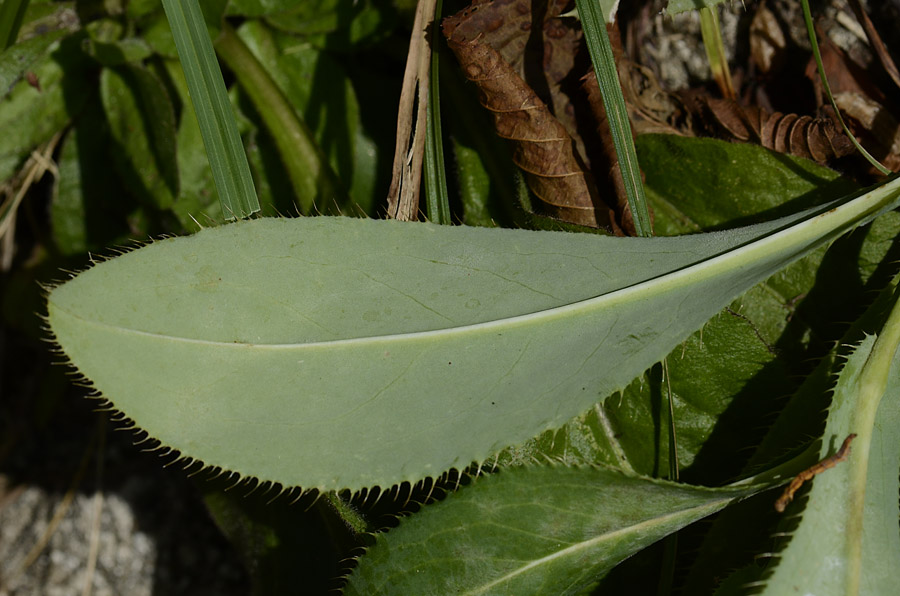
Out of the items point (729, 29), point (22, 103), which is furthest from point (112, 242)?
point (729, 29)

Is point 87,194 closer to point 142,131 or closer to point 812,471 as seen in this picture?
point 142,131

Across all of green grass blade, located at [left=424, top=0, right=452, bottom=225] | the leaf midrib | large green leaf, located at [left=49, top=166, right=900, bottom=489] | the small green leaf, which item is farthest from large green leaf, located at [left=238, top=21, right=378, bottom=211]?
the leaf midrib

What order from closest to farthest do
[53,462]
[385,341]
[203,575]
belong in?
[385,341], [203,575], [53,462]

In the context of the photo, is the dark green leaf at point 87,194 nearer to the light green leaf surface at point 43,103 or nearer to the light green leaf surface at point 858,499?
the light green leaf surface at point 43,103

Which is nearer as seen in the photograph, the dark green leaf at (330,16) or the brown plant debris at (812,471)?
the brown plant debris at (812,471)

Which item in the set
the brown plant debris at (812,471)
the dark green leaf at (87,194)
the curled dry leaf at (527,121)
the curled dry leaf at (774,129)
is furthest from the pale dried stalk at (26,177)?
the brown plant debris at (812,471)

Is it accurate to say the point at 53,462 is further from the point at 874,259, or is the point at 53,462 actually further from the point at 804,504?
the point at 874,259
